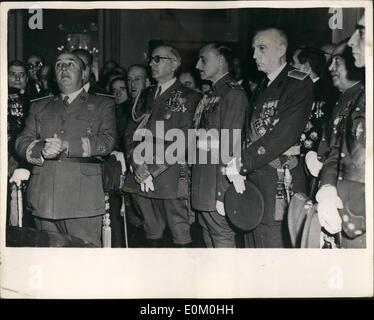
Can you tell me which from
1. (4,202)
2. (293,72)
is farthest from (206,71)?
(4,202)

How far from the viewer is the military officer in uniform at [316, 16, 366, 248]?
1986 mm

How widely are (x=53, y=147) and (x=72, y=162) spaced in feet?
0.26

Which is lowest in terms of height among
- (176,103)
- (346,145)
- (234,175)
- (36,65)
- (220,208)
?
(220,208)

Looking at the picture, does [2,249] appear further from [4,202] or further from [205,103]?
[205,103]

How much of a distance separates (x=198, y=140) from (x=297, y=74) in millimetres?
389

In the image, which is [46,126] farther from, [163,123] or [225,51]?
[225,51]

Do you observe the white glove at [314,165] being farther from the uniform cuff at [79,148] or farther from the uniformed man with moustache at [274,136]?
the uniform cuff at [79,148]

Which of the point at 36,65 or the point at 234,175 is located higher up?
the point at 36,65

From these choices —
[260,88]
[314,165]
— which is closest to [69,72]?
[260,88]

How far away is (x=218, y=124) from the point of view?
200 centimetres

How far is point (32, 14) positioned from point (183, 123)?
63 centimetres

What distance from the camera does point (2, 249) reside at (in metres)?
2.03

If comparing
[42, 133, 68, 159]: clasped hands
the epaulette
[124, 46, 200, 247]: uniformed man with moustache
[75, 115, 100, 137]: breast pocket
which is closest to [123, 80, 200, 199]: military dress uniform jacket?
[124, 46, 200, 247]: uniformed man with moustache

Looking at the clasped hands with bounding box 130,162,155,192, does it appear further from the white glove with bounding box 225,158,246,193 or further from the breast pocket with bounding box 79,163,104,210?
the white glove with bounding box 225,158,246,193
